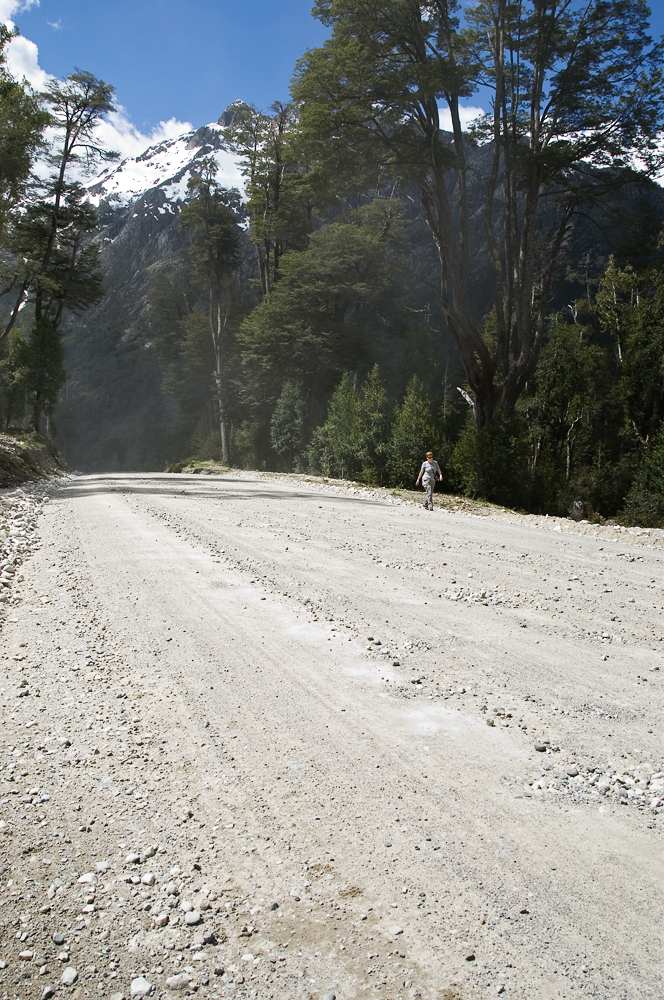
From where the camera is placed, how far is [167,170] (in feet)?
486

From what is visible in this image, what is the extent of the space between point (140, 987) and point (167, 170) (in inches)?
6628

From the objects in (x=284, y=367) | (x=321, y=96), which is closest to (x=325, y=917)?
(x=321, y=96)

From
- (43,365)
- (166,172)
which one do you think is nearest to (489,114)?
(43,365)

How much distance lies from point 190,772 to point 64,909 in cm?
91

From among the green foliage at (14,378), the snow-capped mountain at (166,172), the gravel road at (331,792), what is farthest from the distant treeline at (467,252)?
the snow-capped mountain at (166,172)

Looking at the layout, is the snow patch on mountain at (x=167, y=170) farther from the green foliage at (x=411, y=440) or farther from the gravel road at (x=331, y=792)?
the gravel road at (x=331, y=792)

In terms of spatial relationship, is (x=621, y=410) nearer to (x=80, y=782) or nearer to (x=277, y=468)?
(x=277, y=468)

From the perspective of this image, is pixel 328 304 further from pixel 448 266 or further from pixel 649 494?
pixel 649 494

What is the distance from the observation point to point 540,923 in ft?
7.26

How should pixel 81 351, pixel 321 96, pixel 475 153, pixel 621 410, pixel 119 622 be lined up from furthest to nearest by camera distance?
pixel 81 351
pixel 475 153
pixel 621 410
pixel 321 96
pixel 119 622

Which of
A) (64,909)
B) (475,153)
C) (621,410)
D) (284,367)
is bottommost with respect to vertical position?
(64,909)

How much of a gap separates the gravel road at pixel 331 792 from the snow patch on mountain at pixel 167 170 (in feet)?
424

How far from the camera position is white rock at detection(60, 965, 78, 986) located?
2029 mm

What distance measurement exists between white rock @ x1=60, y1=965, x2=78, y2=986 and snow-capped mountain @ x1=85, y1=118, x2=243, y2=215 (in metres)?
130
